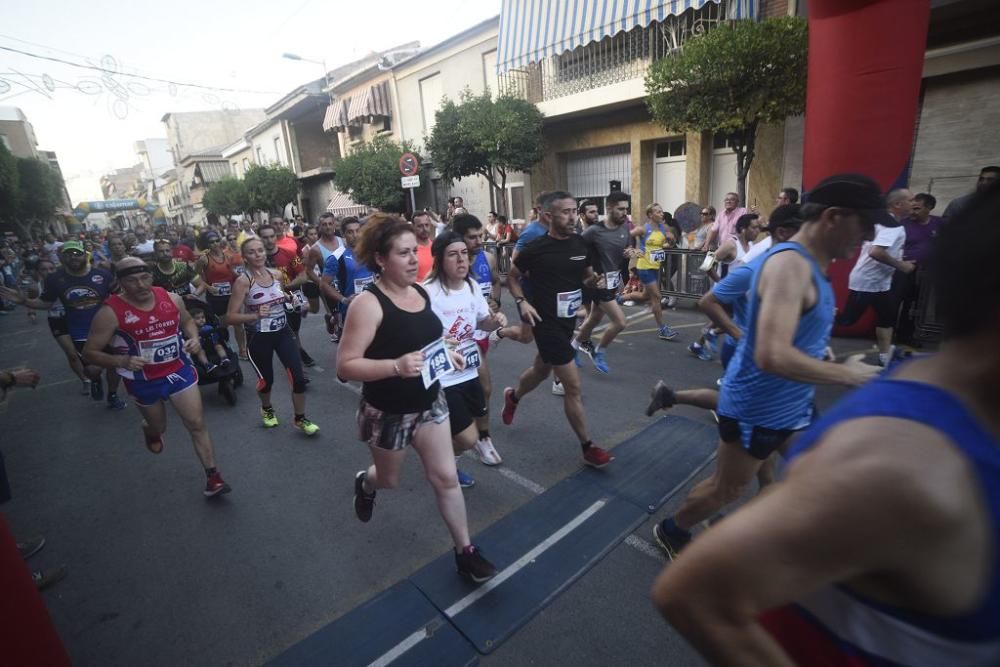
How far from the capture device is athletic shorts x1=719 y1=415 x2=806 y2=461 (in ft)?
7.75

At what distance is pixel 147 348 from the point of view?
380cm

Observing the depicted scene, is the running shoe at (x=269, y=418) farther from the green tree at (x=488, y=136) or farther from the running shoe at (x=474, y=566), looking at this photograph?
the green tree at (x=488, y=136)

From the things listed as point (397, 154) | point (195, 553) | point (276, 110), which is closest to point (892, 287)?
point (195, 553)

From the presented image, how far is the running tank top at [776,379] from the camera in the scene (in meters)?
2.18

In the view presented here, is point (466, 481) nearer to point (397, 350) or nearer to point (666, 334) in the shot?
point (397, 350)

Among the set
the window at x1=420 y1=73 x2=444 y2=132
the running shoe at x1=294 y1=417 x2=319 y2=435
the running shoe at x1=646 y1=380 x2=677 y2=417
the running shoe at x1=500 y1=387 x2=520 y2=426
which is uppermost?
the window at x1=420 y1=73 x2=444 y2=132

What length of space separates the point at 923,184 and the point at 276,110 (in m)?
31.3

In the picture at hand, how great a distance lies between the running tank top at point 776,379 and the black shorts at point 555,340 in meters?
1.52

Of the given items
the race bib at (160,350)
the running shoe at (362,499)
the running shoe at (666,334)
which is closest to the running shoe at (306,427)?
the race bib at (160,350)

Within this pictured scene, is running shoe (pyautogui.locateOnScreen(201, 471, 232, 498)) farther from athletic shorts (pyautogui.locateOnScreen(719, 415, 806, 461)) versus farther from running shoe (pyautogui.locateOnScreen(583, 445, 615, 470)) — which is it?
athletic shorts (pyautogui.locateOnScreen(719, 415, 806, 461))

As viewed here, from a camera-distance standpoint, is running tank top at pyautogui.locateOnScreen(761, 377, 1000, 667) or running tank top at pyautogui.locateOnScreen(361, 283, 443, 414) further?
running tank top at pyautogui.locateOnScreen(361, 283, 443, 414)

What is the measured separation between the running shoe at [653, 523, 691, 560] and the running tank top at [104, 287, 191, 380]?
364 cm

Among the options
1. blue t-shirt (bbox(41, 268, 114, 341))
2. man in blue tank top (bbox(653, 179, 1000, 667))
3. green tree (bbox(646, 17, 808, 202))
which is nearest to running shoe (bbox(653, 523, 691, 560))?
man in blue tank top (bbox(653, 179, 1000, 667))

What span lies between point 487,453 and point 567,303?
140 centimetres
